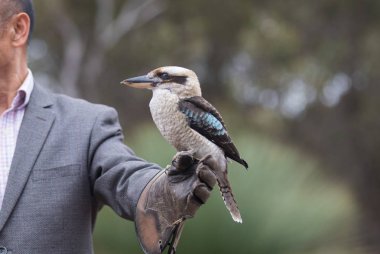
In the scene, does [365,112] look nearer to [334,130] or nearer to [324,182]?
[334,130]

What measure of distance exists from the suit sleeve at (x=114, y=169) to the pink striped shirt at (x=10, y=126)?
0.29m

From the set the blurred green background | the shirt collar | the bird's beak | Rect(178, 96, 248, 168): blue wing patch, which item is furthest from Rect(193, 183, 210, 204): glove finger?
the blurred green background

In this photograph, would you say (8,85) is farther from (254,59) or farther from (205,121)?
(254,59)

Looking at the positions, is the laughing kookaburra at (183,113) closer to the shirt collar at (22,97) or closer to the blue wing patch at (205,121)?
the blue wing patch at (205,121)

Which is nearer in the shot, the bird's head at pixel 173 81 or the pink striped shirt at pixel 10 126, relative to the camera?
the bird's head at pixel 173 81

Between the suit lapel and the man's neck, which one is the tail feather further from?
the man's neck

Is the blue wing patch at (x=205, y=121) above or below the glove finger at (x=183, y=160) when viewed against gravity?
above

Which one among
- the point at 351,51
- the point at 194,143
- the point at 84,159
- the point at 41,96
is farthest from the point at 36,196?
the point at 351,51

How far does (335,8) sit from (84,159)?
14.9m

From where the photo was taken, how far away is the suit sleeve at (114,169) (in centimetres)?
277

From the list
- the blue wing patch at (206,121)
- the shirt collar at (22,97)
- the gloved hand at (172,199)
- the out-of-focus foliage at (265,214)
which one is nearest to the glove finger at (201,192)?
the gloved hand at (172,199)

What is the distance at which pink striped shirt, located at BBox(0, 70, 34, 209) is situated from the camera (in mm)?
3023

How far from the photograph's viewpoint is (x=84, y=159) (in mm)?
3059

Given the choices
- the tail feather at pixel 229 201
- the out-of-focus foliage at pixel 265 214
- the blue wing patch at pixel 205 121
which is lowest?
the out-of-focus foliage at pixel 265 214
